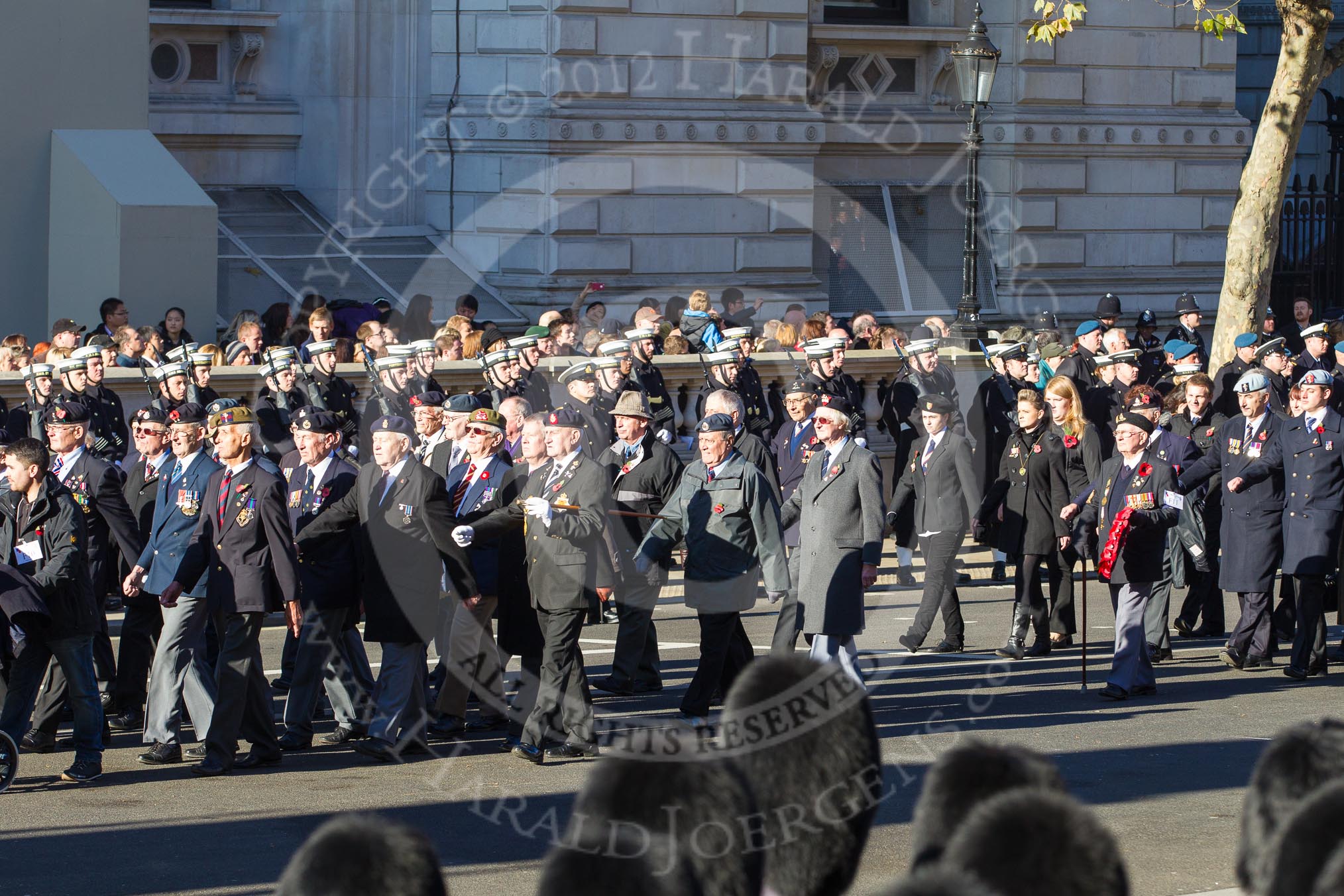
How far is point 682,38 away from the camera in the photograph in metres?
22.3

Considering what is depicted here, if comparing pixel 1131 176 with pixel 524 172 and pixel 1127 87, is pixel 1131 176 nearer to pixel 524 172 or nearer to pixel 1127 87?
pixel 1127 87

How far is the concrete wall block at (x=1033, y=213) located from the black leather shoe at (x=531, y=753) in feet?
54.7

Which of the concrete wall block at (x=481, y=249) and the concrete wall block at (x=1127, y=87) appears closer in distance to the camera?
the concrete wall block at (x=481, y=249)

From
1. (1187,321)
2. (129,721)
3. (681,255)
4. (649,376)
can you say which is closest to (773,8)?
(681,255)

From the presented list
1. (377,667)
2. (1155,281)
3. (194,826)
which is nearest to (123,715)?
(377,667)

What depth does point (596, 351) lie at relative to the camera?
55.4 ft

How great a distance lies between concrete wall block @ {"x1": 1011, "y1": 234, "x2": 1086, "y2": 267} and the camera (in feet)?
83.7

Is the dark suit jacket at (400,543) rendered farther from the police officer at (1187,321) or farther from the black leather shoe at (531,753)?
the police officer at (1187,321)

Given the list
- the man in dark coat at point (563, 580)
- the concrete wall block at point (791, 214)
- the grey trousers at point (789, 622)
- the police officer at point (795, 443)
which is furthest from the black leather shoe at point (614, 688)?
the concrete wall block at point (791, 214)

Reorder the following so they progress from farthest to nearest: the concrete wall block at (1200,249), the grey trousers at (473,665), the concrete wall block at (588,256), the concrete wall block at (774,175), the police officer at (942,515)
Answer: the concrete wall block at (1200,249), the concrete wall block at (774,175), the concrete wall block at (588,256), the police officer at (942,515), the grey trousers at (473,665)

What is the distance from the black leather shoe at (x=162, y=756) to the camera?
10156 mm

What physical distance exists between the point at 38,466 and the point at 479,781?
2718mm

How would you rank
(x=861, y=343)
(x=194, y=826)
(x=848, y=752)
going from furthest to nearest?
1. (x=861, y=343)
2. (x=194, y=826)
3. (x=848, y=752)

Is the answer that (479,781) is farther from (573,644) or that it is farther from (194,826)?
(194,826)
